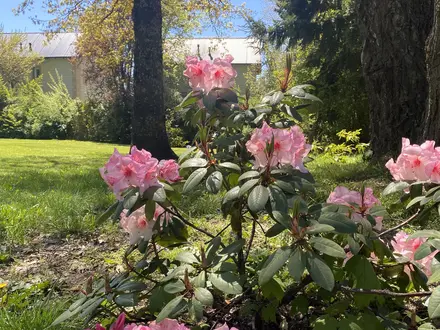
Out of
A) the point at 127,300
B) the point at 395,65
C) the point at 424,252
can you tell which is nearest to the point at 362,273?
the point at 424,252

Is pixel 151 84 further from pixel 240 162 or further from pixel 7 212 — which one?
pixel 240 162

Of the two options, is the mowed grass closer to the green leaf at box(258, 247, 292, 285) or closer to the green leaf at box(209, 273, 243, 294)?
the green leaf at box(209, 273, 243, 294)

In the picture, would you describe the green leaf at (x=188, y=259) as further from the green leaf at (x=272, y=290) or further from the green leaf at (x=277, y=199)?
the green leaf at (x=277, y=199)

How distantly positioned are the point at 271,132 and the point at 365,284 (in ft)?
1.56

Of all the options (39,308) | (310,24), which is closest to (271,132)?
(39,308)

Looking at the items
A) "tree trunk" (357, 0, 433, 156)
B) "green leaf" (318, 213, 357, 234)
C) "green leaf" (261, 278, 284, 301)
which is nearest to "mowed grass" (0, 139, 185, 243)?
"green leaf" (261, 278, 284, 301)

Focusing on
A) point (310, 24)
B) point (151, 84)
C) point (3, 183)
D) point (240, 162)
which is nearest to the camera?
point (240, 162)

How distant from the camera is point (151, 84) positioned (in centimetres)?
722

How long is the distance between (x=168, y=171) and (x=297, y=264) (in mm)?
521

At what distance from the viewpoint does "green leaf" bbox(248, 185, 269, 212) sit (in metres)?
1.08

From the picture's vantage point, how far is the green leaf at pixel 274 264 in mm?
991

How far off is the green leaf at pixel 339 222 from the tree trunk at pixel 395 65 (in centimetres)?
428

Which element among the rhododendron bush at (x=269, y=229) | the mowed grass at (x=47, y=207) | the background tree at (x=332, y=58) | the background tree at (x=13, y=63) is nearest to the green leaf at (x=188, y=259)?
the rhododendron bush at (x=269, y=229)

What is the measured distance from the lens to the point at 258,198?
110 cm
